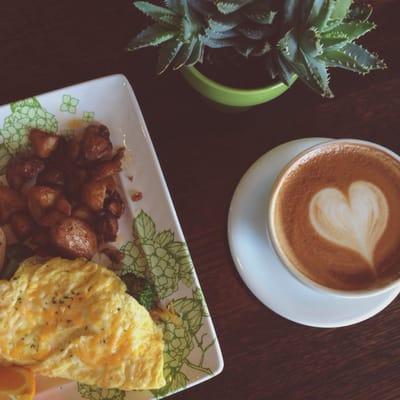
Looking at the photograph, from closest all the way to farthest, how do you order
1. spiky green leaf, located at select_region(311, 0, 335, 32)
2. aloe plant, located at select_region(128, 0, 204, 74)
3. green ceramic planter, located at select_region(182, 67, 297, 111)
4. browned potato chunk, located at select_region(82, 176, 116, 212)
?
1. spiky green leaf, located at select_region(311, 0, 335, 32)
2. aloe plant, located at select_region(128, 0, 204, 74)
3. green ceramic planter, located at select_region(182, 67, 297, 111)
4. browned potato chunk, located at select_region(82, 176, 116, 212)

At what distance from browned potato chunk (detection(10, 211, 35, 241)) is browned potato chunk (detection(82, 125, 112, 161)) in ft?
0.62

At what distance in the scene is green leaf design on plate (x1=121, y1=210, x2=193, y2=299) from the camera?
1.25 meters

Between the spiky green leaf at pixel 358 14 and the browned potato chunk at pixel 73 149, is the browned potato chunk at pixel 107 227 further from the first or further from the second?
the spiky green leaf at pixel 358 14

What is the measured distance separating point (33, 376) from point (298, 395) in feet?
1.91

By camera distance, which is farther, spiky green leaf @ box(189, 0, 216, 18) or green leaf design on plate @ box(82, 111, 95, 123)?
green leaf design on plate @ box(82, 111, 95, 123)

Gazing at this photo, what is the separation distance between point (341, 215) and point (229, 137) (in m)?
0.32

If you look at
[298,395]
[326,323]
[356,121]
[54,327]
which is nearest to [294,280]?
[326,323]

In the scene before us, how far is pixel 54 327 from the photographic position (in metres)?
1.23

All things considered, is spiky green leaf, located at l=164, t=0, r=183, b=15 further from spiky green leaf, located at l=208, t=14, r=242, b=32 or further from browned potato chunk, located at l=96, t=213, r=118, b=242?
browned potato chunk, located at l=96, t=213, r=118, b=242

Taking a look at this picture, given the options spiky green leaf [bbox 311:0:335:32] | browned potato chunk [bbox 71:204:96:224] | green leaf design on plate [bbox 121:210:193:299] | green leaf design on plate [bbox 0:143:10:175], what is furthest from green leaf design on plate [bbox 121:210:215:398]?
spiky green leaf [bbox 311:0:335:32]

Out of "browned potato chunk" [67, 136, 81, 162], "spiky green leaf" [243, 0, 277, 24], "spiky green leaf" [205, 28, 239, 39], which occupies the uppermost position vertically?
"spiky green leaf" [243, 0, 277, 24]

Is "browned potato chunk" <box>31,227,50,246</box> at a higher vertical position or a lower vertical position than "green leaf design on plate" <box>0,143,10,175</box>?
lower

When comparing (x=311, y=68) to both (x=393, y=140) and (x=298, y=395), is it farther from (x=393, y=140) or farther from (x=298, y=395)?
(x=298, y=395)

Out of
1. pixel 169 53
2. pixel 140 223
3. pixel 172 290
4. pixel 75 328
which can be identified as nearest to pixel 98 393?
pixel 75 328
